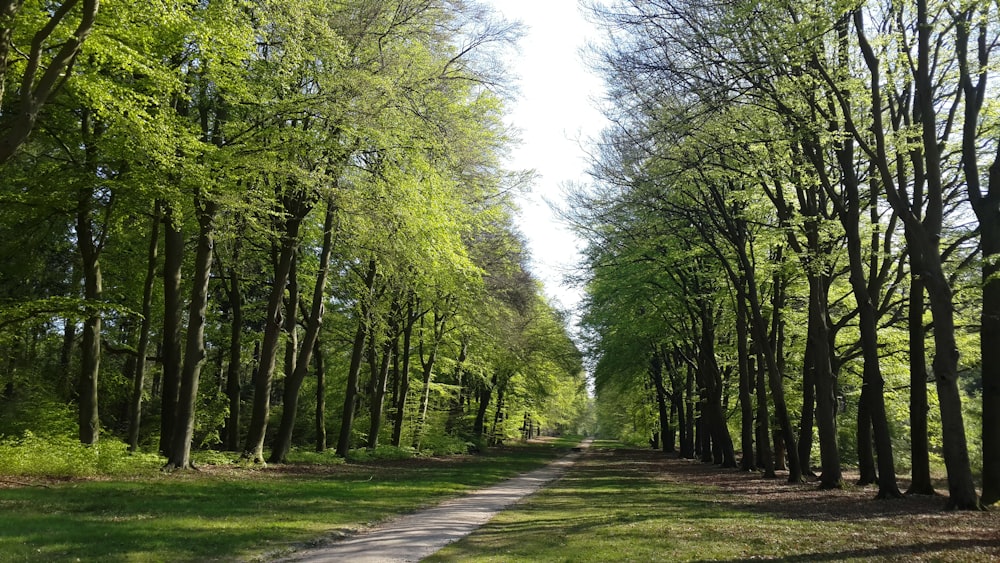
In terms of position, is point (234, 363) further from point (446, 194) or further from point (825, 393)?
point (825, 393)

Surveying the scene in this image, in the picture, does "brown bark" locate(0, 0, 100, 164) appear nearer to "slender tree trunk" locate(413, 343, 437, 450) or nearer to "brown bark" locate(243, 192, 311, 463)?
"brown bark" locate(243, 192, 311, 463)

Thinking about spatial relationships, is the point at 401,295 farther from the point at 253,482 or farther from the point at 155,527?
the point at 155,527

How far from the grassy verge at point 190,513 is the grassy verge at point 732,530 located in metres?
2.52

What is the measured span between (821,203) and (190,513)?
1735 centimetres

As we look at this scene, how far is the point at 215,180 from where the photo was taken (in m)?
15.0

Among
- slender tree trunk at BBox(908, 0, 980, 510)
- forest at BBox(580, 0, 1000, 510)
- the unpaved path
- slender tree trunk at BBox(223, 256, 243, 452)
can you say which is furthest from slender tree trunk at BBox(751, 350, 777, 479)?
slender tree trunk at BBox(223, 256, 243, 452)

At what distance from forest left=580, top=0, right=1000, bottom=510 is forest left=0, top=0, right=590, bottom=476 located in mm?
5283

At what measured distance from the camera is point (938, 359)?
38.5 ft

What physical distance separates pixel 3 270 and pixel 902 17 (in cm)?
2520

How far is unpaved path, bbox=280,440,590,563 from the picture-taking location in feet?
28.2

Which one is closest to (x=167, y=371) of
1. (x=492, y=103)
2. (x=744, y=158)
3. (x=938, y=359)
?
(x=492, y=103)

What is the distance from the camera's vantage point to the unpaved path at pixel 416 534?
8.59 meters

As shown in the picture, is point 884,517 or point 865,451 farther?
point 865,451

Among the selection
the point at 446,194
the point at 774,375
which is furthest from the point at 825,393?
the point at 446,194
